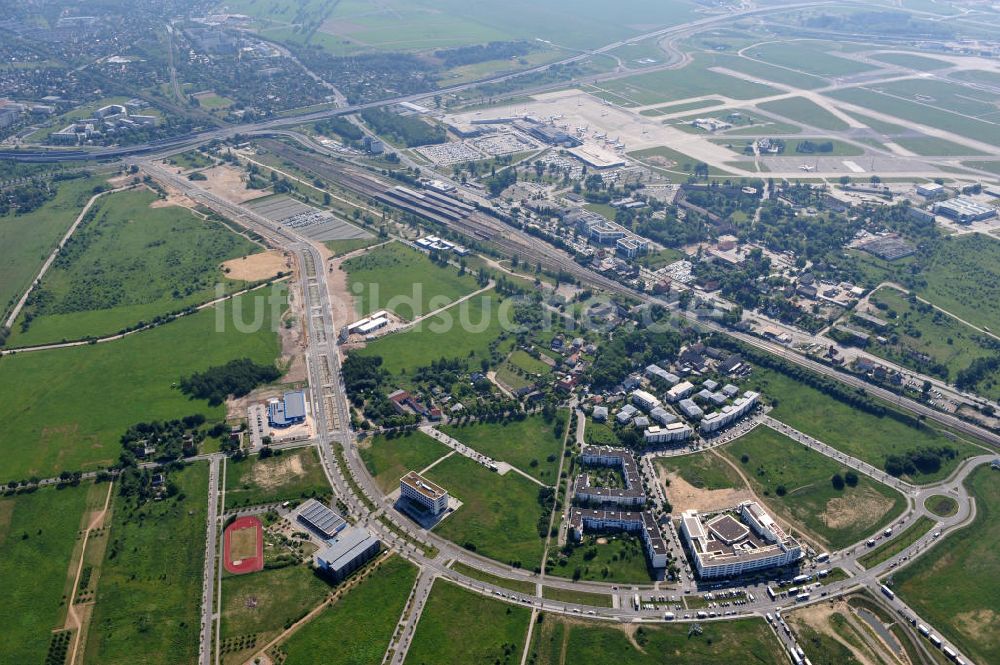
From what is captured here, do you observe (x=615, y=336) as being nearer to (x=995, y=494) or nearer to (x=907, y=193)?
(x=995, y=494)

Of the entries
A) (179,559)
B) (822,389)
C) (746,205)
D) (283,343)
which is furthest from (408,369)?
(746,205)

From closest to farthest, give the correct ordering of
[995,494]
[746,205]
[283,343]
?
[995,494] → [283,343] → [746,205]

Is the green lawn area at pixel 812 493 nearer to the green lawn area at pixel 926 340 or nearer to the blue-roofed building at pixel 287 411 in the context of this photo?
the green lawn area at pixel 926 340

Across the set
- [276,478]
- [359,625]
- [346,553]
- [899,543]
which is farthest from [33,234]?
[899,543]

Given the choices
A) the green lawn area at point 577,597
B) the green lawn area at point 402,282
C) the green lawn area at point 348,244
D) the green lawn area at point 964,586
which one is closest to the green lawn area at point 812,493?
the green lawn area at point 964,586

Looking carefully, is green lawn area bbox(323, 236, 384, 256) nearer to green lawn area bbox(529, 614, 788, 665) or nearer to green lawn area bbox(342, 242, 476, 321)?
green lawn area bbox(342, 242, 476, 321)

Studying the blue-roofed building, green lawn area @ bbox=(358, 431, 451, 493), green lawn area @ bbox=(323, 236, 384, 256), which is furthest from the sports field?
green lawn area @ bbox=(323, 236, 384, 256)
